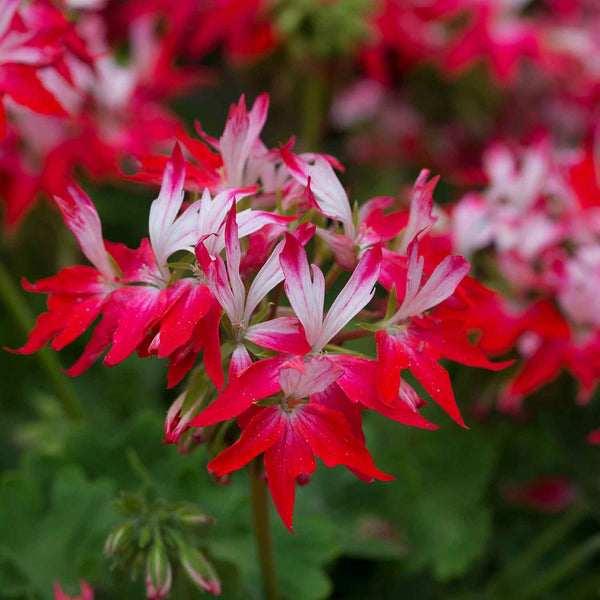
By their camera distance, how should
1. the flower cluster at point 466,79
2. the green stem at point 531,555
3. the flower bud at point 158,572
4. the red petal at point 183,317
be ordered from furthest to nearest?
the flower cluster at point 466,79
the green stem at point 531,555
the flower bud at point 158,572
the red petal at point 183,317

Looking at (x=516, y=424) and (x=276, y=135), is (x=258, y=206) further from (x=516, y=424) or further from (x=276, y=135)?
(x=276, y=135)

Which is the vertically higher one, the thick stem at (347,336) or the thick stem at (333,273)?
the thick stem at (333,273)

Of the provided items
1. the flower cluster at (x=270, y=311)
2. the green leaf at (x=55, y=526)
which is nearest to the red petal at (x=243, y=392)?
the flower cluster at (x=270, y=311)

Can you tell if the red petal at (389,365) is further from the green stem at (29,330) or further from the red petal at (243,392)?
the green stem at (29,330)

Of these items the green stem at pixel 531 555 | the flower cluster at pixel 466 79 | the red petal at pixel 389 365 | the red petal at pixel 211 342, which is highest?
the red petal at pixel 211 342

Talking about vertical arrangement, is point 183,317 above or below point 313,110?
above

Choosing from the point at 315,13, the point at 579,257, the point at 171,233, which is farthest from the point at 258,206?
the point at 315,13

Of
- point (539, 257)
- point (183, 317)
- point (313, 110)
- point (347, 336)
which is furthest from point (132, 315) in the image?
point (313, 110)

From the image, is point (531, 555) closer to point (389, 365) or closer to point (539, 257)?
point (539, 257)
